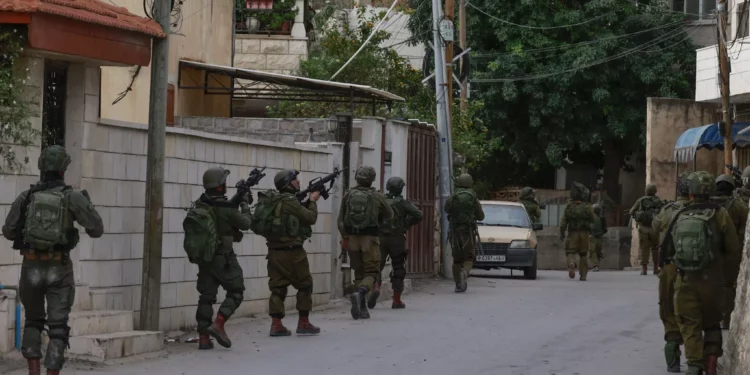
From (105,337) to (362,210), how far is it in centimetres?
531

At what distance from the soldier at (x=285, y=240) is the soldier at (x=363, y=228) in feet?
6.42

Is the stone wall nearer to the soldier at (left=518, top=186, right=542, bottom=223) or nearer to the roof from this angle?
the soldier at (left=518, top=186, right=542, bottom=223)

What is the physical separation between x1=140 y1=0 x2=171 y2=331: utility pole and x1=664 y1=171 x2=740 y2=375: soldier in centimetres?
487

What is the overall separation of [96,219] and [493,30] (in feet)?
107

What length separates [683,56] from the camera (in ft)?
135

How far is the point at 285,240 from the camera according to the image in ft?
47.0

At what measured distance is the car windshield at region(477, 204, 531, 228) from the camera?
88.7 feet

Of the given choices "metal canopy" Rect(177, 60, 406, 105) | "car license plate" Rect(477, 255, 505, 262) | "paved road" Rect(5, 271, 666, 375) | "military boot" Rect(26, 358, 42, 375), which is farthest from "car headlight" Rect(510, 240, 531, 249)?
"military boot" Rect(26, 358, 42, 375)

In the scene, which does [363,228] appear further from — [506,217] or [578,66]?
[578,66]

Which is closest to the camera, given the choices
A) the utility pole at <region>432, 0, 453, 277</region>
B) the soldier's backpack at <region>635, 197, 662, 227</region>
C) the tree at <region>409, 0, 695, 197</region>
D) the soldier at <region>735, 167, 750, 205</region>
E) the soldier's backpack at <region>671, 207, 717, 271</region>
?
the soldier's backpack at <region>671, 207, 717, 271</region>

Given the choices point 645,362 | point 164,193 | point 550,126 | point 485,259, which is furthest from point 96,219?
point 550,126

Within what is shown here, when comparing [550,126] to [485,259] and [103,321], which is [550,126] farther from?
[103,321]

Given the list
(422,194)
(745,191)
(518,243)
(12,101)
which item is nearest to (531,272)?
(518,243)

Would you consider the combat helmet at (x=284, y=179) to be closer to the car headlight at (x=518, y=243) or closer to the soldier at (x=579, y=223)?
the soldier at (x=579, y=223)
